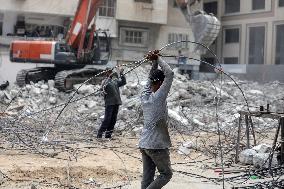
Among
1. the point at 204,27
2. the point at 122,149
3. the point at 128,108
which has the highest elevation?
the point at 204,27

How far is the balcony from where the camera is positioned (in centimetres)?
3475

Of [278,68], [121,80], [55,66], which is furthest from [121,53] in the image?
[121,80]

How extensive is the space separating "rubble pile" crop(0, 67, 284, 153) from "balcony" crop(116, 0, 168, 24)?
1255 cm

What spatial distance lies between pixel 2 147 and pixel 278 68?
2823 centimetres

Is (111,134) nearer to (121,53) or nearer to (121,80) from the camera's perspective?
(121,80)

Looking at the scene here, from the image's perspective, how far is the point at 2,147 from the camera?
10273 mm

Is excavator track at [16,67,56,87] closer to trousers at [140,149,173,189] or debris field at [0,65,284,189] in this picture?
debris field at [0,65,284,189]

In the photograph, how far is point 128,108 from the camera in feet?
54.0

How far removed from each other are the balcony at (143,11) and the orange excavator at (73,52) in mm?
13422

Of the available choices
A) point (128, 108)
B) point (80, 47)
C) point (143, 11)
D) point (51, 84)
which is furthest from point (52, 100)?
point (143, 11)

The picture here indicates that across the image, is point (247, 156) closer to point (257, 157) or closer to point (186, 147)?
point (257, 157)

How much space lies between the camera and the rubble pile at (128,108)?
557 inches

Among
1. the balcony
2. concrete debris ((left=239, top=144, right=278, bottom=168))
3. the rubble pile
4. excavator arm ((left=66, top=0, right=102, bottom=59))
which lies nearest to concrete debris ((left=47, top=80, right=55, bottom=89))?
the rubble pile

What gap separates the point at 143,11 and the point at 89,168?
2766 centimetres
